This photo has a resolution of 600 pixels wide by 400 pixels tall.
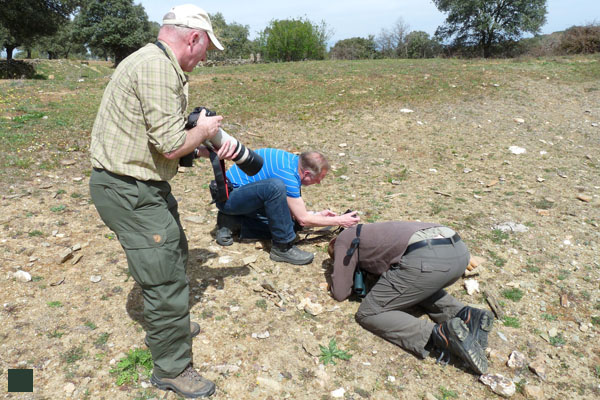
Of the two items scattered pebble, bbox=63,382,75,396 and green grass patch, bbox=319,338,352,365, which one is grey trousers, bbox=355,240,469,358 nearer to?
green grass patch, bbox=319,338,352,365

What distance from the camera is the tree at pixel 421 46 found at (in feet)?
96.0

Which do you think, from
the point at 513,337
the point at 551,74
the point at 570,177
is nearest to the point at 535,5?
the point at 551,74

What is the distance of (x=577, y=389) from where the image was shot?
2.42 meters

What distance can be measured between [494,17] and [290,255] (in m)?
29.6

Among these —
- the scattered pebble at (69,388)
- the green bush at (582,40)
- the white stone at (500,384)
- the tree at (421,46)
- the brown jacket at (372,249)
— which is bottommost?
the white stone at (500,384)

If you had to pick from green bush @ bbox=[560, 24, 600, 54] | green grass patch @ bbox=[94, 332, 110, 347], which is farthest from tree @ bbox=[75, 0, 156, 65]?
green grass patch @ bbox=[94, 332, 110, 347]

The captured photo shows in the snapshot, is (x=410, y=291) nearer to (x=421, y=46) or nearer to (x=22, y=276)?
(x=22, y=276)

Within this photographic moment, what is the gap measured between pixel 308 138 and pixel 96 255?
447cm

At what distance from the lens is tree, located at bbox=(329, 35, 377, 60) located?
33.4 metres

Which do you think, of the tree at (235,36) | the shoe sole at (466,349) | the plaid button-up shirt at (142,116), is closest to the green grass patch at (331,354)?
the shoe sole at (466,349)

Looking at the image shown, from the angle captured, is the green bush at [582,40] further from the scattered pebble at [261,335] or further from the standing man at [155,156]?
the standing man at [155,156]

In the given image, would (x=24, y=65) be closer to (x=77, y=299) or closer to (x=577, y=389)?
(x=77, y=299)

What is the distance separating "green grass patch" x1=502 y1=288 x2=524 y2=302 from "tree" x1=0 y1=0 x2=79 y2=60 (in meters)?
21.8

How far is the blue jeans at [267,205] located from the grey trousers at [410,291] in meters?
1.07
